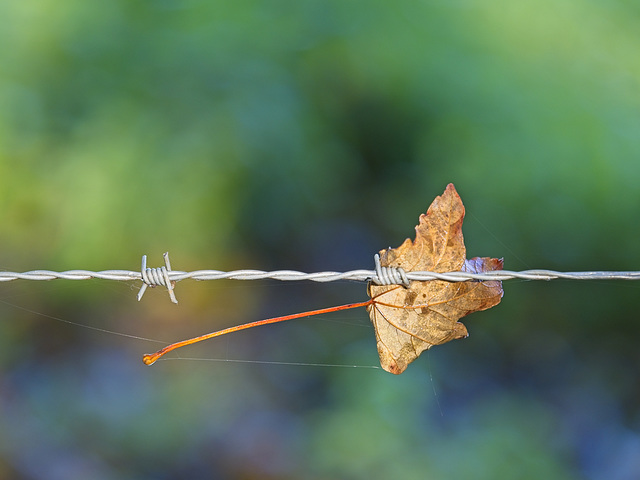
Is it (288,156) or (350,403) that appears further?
(288,156)

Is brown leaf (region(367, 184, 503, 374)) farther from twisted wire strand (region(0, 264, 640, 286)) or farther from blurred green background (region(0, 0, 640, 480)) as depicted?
Result: blurred green background (region(0, 0, 640, 480))

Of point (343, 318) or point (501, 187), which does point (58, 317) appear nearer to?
point (343, 318)

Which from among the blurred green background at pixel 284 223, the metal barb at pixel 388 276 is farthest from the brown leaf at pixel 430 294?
the blurred green background at pixel 284 223

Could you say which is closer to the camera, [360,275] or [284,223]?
[360,275]

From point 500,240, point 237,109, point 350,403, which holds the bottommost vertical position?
point 350,403

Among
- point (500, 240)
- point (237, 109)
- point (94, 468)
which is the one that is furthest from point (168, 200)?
point (500, 240)

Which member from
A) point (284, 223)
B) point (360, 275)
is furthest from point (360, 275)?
point (284, 223)

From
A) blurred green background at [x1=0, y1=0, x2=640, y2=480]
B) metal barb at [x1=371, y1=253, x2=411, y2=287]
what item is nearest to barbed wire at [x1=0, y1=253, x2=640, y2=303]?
metal barb at [x1=371, y1=253, x2=411, y2=287]

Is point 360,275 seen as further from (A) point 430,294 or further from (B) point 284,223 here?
(B) point 284,223

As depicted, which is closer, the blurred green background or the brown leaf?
the brown leaf
